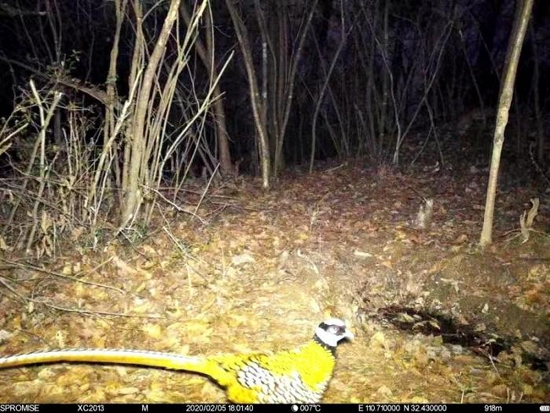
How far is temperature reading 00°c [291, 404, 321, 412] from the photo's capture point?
318cm

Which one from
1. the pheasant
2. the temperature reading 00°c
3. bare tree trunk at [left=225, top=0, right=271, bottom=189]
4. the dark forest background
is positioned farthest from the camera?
bare tree trunk at [left=225, top=0, right=271, bottom=189]

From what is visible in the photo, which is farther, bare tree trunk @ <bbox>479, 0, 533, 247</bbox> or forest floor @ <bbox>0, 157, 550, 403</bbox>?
bare tree trunk @ <bbox>479, 0, 533, 247</bbox>

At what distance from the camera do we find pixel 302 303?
511 cm

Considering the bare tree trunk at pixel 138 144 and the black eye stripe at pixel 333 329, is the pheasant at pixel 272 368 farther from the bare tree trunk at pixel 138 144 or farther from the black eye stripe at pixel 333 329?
the bare tree trunk at pixel 138 144

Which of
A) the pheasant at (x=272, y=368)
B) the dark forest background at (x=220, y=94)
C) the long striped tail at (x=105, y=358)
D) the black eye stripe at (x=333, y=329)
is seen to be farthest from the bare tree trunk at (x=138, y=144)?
the black eye stripe at (x=333, y=329)

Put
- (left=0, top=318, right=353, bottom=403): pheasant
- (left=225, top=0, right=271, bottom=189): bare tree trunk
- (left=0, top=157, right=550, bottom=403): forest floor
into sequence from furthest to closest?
1. (left=225, top=0, right=271, bottom=189): bare tree trunk
2. (left=0, top=157, right=550, bottom=403): forest floor
3. (left=0, top=318, right=353, bottom=403): pheasant

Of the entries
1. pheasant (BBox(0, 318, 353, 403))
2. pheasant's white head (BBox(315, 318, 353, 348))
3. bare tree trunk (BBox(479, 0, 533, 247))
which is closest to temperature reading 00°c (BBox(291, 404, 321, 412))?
pheasant (BBox(0, 318, 353, 403))

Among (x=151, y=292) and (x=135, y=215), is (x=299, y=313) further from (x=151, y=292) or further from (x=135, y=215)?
(x=135, y=215)

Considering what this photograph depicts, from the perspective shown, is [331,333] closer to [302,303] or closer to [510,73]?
[302,303]

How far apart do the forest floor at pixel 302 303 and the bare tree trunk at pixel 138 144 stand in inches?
17.9

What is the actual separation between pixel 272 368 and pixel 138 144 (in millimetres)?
3942

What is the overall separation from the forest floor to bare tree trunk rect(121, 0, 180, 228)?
→ 456mm

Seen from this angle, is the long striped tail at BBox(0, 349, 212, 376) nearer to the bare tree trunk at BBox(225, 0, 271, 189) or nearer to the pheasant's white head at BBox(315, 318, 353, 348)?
the pheasant's white head at BBox(315, 318, 353, 348)

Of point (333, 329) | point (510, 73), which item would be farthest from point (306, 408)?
point (510, 73)
